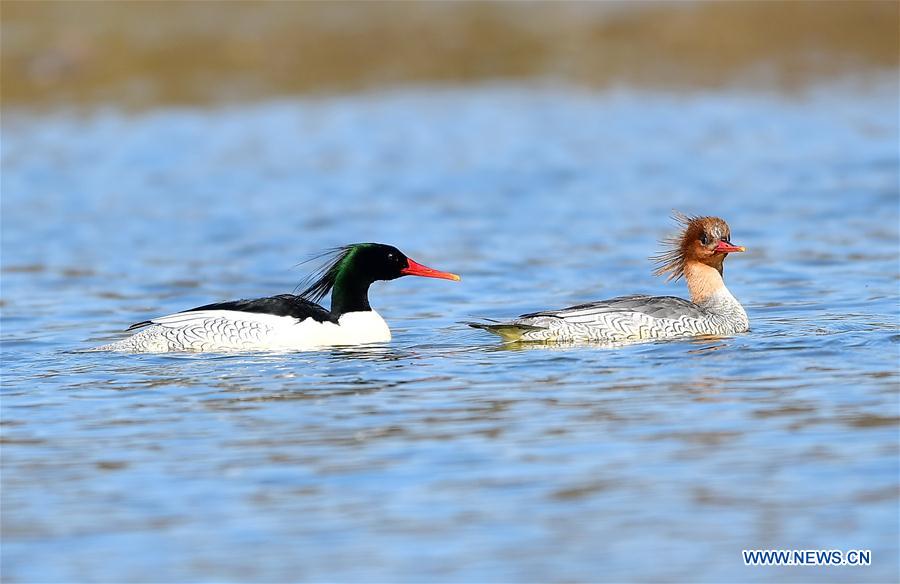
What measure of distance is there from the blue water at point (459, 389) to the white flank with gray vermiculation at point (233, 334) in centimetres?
40

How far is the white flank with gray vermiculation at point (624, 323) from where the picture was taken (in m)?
12.0

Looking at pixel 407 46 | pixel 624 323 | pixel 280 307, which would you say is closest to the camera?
pixel 624 323

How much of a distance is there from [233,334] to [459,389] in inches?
108

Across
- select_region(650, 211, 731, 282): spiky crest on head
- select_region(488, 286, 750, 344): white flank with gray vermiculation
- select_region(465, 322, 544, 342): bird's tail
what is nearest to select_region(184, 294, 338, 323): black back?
select_region(465, 322, 544, 342): bird's tail

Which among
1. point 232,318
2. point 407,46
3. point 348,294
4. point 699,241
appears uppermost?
point 407,46

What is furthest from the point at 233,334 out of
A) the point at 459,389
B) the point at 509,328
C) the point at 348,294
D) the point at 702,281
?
the point at 702,281

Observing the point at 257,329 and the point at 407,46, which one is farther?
the point at 407,46

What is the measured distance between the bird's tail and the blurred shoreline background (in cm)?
1805

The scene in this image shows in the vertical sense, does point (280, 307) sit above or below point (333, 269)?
below

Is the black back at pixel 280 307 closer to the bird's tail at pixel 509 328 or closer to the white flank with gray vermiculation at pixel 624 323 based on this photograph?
the bird's tail at pixel 509 328

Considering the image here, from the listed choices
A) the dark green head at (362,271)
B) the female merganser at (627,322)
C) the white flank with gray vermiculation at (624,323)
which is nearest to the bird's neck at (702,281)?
the female merganser at (627,322)

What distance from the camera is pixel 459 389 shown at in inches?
404

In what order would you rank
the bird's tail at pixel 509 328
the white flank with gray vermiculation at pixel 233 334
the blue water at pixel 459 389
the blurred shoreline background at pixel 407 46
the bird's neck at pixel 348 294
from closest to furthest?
the blue water at pixel 459 389 < the bird's tail at pixel 509 328 < the white flank with gray vermiculation at pixel 233 334 < the bird's neck at pixel 348 294 < the blurred shoreline background at pixel 407 46

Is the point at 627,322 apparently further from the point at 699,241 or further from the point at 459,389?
the point at 459,389
